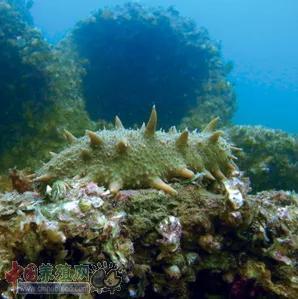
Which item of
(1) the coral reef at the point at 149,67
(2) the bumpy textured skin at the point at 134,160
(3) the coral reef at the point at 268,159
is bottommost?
(2) the bumpy textured skin at the point at 134,160

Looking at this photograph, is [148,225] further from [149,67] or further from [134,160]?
[149,67]

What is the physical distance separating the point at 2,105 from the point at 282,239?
25.6 feet

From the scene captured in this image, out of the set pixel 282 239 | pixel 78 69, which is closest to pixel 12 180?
pixel 282 239

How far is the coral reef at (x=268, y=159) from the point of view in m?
7.82

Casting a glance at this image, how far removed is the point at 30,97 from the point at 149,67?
5.28m

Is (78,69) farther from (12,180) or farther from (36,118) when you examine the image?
(12,180)

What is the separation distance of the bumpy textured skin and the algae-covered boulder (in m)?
5.20

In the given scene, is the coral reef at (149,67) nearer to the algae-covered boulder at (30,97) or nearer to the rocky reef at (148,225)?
the algae-covered boulder at (30,97)

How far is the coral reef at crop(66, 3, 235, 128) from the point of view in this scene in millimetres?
12070

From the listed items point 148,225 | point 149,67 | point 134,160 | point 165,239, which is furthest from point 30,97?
point 165,239

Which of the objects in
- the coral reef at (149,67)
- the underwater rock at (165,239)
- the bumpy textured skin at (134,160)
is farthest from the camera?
the coral reef at (149,67)

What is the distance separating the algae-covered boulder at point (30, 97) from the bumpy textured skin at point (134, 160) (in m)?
5.20

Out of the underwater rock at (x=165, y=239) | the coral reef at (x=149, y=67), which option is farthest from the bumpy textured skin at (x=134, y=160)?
the coral reef at (x=149, y=67)

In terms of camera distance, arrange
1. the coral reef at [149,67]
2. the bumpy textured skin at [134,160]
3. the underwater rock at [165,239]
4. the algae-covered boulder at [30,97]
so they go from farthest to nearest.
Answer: the coral reef at [149,67], the algae-covered boulder at [30,97], the bumpy textured skin at [134,160], the underwater rock at [165,239]
